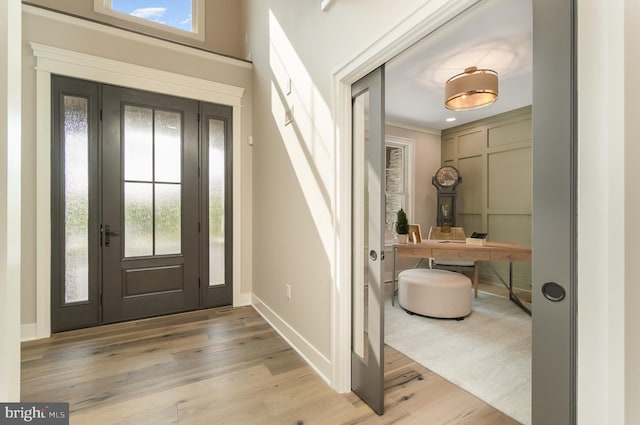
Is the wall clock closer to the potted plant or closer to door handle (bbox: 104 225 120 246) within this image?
the potted plant

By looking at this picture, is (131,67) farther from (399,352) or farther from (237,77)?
(399,352)

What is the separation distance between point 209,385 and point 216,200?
2.13 metres

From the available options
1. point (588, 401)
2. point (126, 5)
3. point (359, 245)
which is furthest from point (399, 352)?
point (126, 5)

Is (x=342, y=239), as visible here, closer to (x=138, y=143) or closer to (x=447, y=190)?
(x=138, y=143)

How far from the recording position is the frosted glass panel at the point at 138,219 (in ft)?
9.97

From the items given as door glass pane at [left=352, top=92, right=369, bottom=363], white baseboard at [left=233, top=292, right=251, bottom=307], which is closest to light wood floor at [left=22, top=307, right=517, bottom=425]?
door glass pane at [left=352, top=92, right=369, bottom=363]

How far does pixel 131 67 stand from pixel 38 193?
5.17ft

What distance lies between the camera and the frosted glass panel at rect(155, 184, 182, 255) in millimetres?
3182

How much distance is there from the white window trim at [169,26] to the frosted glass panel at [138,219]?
2068 millimetres

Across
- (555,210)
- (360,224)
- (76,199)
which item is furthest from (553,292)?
(76,199)

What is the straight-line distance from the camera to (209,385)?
76.5 inches

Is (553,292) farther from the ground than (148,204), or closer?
closer

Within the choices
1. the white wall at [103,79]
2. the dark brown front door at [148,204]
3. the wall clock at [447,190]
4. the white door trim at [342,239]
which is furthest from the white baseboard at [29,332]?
the wall clock at [447,190]

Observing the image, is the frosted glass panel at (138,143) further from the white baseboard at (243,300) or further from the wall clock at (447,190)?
the wall clock at (447,190)
